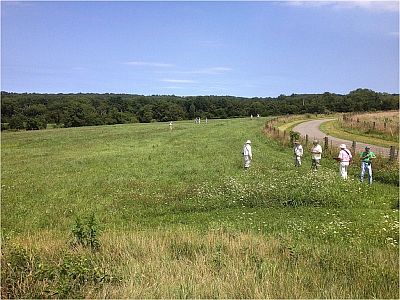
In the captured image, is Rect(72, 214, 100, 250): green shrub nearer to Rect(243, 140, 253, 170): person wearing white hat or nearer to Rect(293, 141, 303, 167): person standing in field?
Rect(243, 140, 253, 170): person wearing white hat

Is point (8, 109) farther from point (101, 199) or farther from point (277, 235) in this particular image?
point (277, 235)

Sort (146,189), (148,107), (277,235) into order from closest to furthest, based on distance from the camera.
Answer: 1. (277,235)
2. (146,189)
3. (148,107)

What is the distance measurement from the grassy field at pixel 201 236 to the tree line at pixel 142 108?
8579 centimetres

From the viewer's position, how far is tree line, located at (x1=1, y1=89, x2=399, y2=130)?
10950 centimetres

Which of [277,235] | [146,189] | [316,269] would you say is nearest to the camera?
[316,269]

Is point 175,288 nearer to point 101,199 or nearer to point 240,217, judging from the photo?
point 240,217

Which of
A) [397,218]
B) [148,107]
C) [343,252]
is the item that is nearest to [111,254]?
[343,252]

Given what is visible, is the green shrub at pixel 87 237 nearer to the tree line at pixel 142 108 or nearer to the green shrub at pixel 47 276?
the green shrub at pixel 47 276

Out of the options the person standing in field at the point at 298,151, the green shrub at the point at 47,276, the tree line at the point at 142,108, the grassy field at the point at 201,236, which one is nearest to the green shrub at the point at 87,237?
the grassy field at the point at 201,236

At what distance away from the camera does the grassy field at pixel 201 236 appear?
22.6ft

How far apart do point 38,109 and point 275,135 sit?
282 ft

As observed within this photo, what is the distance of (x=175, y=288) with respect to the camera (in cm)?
677

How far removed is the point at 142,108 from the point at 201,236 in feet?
416

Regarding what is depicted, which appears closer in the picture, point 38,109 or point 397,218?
point 397,218
